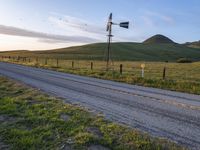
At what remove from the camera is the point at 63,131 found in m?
8.00

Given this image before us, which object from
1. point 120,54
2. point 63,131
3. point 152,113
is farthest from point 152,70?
point 120,54

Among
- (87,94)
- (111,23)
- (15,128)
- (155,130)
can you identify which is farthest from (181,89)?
(111,23)

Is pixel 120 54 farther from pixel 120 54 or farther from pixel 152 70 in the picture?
pixel 152 70

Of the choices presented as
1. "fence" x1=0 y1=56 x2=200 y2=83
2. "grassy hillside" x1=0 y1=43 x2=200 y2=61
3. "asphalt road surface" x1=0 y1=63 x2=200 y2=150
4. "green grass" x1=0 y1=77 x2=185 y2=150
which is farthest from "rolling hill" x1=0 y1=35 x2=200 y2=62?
"green grass" x1=0 y1=77 x2=185 y2=150

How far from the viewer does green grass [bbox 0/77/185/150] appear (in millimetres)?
6965

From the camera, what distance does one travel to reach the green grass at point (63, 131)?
696 cm

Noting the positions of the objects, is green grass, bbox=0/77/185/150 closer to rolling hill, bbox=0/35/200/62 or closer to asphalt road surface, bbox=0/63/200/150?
asphalt road surface, bbox=0/63/200/150

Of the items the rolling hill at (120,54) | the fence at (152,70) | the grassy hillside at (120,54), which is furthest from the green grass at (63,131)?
the grassy hillside at (120,54)

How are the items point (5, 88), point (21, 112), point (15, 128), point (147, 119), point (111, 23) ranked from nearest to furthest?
point (15, 128), point (147, 119), point (21, 112), point (5, 88), point (111, 23)

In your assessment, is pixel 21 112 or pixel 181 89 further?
pixel 181 89

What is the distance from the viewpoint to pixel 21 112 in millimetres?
10594

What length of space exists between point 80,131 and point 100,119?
129cm

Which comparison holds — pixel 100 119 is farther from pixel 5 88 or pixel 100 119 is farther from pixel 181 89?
pixel 181 89

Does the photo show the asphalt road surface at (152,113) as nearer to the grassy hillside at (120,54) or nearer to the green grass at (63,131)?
the green grass at (63,131)
